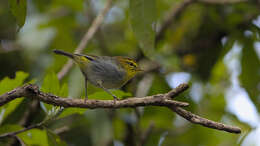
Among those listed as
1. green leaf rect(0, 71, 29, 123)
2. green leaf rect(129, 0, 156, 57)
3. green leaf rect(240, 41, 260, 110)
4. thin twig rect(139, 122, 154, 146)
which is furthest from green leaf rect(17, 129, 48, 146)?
green leaf rect(240, 41, 260, 110)

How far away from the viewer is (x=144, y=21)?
2316 millimetres

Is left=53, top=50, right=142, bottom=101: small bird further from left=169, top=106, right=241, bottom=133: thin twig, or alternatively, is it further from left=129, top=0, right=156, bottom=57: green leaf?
left=169, top=106, right=241, bottom=133: thin twig

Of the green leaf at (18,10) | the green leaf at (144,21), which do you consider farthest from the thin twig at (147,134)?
the green leaf at (18,10)

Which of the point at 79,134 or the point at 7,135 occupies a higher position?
the point at 7,135

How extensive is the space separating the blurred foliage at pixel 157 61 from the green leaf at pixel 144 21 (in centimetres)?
94

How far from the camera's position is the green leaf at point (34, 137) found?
2445 millimetres

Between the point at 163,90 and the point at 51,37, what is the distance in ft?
5.70

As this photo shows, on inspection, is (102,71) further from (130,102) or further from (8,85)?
(130,102)

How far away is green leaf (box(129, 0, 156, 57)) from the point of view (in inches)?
90.0

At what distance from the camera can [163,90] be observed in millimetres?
3441

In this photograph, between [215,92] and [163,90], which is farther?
[215,92]

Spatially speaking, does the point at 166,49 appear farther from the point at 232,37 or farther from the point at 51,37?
the point at 51,37

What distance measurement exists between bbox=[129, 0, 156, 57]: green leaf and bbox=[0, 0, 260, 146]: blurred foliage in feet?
3.07

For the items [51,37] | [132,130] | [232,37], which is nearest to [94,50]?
[51,37]
